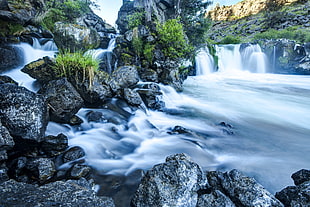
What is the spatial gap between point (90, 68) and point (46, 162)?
123 inches

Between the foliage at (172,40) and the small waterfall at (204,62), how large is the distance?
232 inches

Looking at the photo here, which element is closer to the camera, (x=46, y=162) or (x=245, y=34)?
(x=46, y=162)

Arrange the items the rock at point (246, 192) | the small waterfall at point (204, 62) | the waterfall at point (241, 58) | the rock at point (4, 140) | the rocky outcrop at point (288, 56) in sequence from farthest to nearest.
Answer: the waterfall at point (241, 58), the rocky outcrop at point (288, 56), the small waterfall at point (204, 62), the rock at point (4, 140), the rock at point (246, 192)

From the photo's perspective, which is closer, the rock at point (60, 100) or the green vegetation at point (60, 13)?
the rock at point (60, 100)

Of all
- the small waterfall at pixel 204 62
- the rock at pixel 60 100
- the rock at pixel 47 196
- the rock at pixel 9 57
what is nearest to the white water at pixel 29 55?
the rock at pixel 9 57

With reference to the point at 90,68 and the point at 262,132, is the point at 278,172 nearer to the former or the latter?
the point at 262,132

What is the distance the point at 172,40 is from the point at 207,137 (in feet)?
19.7

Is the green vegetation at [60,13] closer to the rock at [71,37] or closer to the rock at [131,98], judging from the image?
the rock at [71,37]

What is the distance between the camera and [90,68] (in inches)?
190

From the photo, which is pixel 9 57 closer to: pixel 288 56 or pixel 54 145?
pixel 54 145

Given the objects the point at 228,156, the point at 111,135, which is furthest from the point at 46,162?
the point at 228,156

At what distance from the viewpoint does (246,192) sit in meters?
1.89

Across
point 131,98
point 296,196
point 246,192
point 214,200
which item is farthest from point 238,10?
point 214,200

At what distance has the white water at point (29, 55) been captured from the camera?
4762 millimetres
